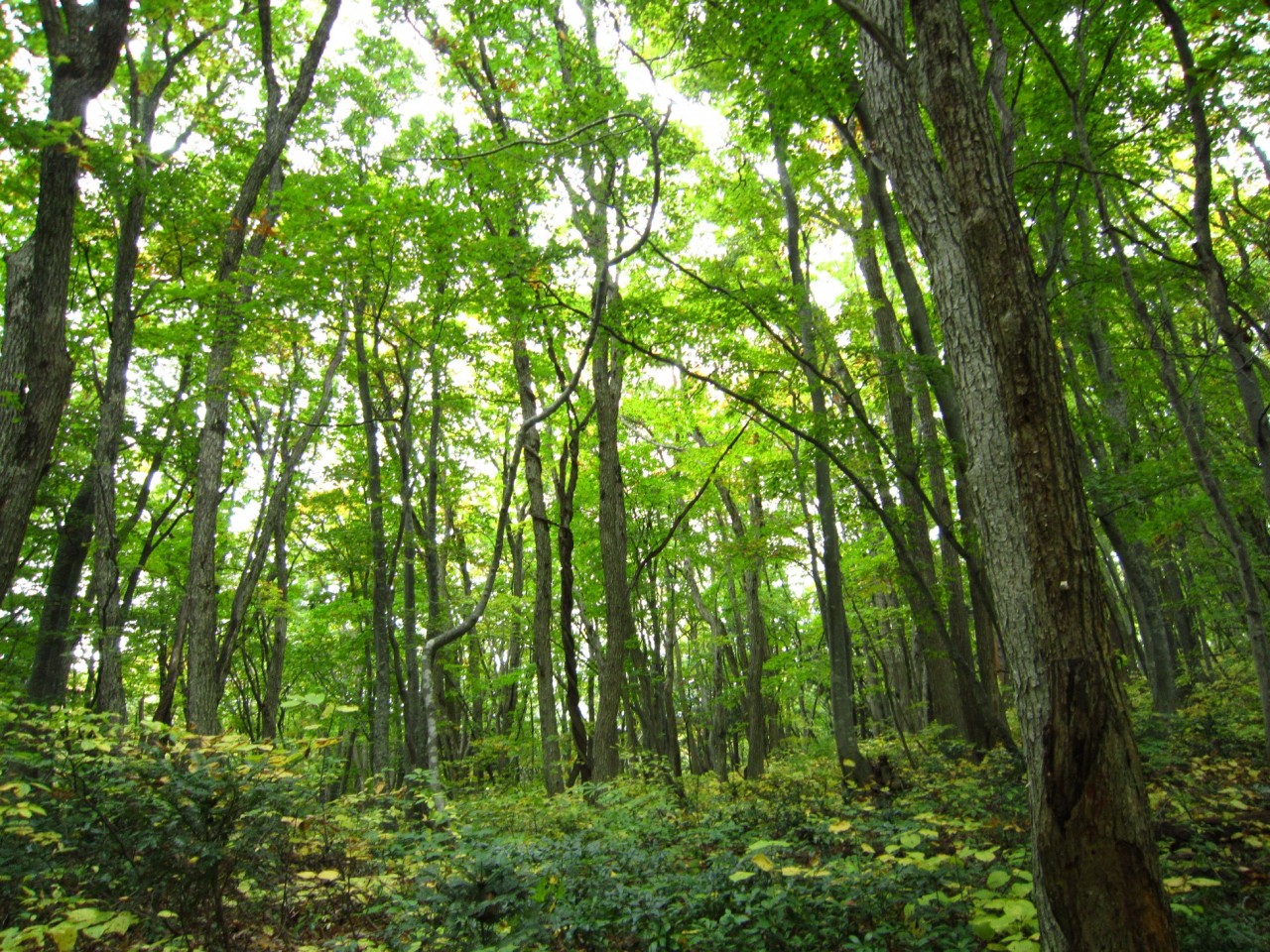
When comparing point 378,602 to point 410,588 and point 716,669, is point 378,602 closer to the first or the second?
point 410,588

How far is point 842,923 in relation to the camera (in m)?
3.54

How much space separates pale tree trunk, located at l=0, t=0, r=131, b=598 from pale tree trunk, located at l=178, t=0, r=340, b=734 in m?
1.58

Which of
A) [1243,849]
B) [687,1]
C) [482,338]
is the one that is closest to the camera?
[1243,849]

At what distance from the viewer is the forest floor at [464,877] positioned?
134 inches

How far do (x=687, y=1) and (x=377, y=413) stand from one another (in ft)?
31.2

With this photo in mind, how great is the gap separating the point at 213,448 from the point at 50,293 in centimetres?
529

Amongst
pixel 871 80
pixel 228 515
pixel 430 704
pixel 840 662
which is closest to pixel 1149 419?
pixel 840 662

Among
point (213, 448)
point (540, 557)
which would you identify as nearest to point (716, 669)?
point (540, 557)

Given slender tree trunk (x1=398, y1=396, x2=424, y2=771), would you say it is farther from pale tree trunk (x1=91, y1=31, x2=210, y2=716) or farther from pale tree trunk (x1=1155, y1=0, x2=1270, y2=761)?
pale tree trunk (x1=1155, y1=0, x2=1270, y2=761)

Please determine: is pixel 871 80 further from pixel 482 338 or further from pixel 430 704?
pixel 482 338

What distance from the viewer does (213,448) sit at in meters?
9.36

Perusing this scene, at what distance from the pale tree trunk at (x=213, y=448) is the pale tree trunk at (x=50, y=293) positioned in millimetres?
1580

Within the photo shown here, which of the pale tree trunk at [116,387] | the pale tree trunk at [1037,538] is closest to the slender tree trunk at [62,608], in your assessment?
the pale tree trunk at [116,387]

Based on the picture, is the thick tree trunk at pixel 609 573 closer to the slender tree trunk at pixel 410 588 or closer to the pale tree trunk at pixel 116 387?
the slender tree trunk at pixel 410 588
